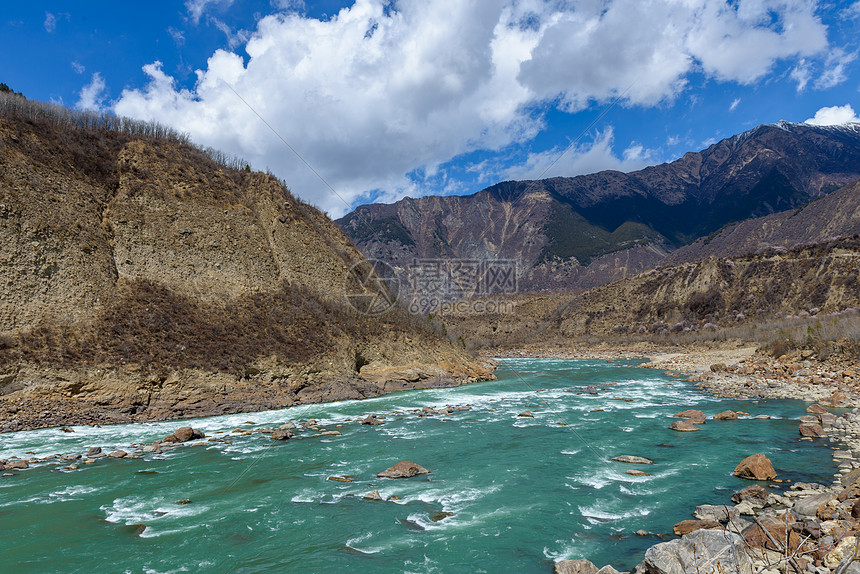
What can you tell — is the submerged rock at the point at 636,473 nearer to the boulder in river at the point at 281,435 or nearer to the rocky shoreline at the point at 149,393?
the boulder in river at the point at 281,435

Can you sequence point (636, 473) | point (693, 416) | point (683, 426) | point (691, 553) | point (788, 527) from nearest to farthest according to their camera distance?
point (691, 553), point (788, 527), point (636, 473), point (683, 426), point (693, 416)

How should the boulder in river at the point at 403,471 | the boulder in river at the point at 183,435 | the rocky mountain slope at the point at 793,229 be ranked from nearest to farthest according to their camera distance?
the boulder in river at the point at 403,471 → the boulder in river at the point at 183,435 → the rocky mountain slope at the point at 793,229

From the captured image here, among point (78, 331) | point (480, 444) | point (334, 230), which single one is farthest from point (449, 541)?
point (334, 230)

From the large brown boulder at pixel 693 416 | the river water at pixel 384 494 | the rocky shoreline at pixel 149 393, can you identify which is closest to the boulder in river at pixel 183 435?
the river water at pixel 384 494

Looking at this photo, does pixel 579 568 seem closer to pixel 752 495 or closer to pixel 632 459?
pixel 752 495

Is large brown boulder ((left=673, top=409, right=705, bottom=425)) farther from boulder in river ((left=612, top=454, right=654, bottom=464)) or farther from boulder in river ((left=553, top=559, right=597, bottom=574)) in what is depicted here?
boulder in river ((left=553, top=559, right=597, bottom=574))

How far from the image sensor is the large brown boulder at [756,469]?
1028 cm

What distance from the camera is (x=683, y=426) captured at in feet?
51.6

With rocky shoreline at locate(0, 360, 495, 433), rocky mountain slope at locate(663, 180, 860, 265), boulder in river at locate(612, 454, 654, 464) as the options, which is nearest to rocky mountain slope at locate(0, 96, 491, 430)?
rocky shoreline at locate(0, 360, 495, 433)

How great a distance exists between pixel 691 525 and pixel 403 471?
6.68 metres

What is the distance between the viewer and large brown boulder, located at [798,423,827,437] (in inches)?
529

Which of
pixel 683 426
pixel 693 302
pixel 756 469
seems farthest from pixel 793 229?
pixel 756 469

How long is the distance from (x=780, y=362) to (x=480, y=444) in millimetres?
23522

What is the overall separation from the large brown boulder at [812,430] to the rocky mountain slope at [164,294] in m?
20.0
